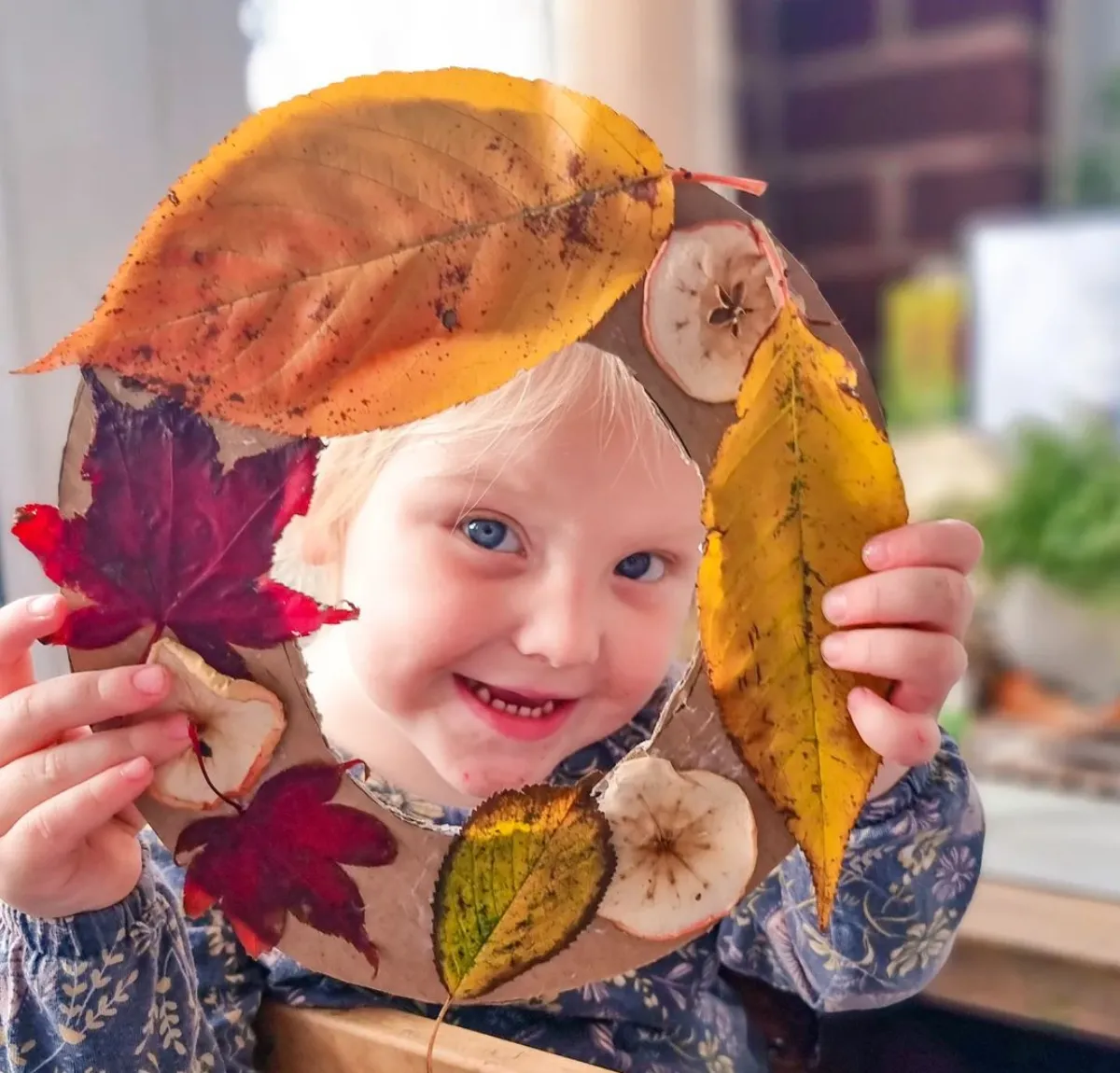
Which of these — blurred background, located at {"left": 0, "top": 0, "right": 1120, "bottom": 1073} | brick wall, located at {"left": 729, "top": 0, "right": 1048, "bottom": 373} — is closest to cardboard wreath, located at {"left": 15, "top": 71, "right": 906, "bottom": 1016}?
blurred background, located at {"left": 0, "top": 0, "right": 1120, "bottom": 1073}

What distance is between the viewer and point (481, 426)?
0.35m

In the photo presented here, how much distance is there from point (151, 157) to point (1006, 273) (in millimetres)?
639

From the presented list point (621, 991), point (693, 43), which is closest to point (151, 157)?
point (693, 43)

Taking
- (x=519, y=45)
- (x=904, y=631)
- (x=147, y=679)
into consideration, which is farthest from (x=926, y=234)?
(x=147, y=679)

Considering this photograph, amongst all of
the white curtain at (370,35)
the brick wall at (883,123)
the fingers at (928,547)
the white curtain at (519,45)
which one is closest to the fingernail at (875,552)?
the fingers at (928,547)

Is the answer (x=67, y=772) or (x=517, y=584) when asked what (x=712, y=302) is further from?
(x=67, y=772)

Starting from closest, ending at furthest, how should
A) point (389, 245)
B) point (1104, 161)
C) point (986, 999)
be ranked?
1. point (389, 245)
2. point (986, 999)
3. point (1104, 161)

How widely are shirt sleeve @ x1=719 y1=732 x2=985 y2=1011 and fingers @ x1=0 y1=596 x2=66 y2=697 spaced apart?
0.24 m

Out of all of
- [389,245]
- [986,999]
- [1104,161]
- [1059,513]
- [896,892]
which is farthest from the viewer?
[1104,161]

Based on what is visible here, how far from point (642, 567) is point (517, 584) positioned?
4cm

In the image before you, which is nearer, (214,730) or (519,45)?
(214,730)

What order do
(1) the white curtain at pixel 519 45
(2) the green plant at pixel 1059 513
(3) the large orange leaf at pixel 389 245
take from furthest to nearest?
(2) the green plant at pixel 1059 513, (1) the white curtain at pixel 519 45, (3) the large orange leaf at pixel 389 245

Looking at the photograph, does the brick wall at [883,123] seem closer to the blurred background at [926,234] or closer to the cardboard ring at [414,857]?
the blurred background at [926,234]

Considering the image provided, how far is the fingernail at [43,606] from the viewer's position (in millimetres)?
334
